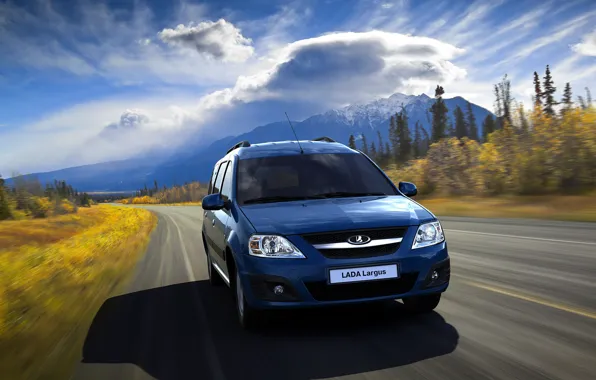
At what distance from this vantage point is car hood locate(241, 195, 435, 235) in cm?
468

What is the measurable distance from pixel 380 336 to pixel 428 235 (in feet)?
3.28

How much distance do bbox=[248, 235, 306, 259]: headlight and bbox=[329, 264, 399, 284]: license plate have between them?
1.03 ft

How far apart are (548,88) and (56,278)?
101755 mm

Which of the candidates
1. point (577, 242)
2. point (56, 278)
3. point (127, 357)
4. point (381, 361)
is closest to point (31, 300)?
point (56, 278)

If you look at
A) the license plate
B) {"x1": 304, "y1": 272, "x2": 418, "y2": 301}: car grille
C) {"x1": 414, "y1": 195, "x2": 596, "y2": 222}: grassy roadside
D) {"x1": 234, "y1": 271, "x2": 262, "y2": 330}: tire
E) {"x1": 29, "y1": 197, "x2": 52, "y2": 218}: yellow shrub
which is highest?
the license plate

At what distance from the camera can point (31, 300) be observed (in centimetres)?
853

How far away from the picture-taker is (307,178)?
6.04 m

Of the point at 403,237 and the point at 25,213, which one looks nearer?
the point at 403,237

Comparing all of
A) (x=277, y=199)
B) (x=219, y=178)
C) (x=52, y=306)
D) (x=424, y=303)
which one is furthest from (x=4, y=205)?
(x=424, y=303)

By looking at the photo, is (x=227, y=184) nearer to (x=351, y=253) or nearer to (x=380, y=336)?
(x=351, y=253)

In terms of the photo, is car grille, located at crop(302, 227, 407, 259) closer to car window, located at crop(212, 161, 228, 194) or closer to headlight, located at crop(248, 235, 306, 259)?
headlight, located at crop(248, 235, 306, 259)

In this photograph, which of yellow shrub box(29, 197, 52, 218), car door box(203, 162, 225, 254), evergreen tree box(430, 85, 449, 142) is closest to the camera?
car door box(203, 162, 225, 254)

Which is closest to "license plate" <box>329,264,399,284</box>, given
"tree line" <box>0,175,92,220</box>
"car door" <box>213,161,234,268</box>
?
"car door" <box>213,161,234,268</box>

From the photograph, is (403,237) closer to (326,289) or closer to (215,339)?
(326,289)
